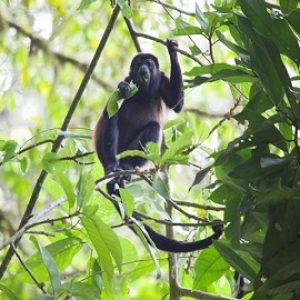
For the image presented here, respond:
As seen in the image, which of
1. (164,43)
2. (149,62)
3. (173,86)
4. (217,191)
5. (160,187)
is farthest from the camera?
(149,62)

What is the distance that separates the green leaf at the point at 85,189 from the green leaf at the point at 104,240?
37 millimetres

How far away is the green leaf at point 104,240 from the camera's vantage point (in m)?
1.56

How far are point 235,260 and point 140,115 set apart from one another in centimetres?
258

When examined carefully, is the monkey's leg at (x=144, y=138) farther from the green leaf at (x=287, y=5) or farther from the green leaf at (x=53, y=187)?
the green leaf at (x=287, y=5)

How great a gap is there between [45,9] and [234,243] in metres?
3.71

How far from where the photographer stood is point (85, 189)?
1.58m

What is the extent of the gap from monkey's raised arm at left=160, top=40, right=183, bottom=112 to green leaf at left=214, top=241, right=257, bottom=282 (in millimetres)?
1794

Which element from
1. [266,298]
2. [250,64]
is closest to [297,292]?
[266,298]

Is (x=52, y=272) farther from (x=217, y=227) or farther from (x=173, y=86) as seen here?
(x=173, y=86)

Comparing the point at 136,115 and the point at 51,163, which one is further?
the point at 136,115

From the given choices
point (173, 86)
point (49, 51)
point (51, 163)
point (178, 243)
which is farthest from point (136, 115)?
point (51, 163)

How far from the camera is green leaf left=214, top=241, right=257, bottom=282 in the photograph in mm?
1394

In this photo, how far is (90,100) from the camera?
190 inches

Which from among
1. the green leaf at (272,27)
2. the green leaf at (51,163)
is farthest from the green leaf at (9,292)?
the green leaf at (272,27)
